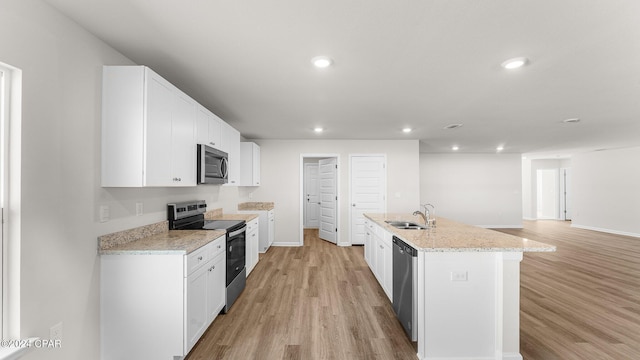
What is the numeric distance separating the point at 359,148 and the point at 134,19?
4752 mm

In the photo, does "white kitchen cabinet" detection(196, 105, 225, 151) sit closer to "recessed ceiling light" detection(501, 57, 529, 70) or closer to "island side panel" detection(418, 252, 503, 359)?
"island side panel" detection(418, 252, 503, 359)

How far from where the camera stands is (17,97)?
4.67ft

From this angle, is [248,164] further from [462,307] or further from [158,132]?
[462,307]

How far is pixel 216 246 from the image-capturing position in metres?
2.56

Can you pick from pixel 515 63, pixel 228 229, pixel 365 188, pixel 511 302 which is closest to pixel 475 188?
pixel 365 188

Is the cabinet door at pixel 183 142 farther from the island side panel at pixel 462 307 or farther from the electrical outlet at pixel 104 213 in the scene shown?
the island side panel at pixel 462 307

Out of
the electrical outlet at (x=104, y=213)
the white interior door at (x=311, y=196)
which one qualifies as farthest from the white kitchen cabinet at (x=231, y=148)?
the white interior door at (x=311, y=196)

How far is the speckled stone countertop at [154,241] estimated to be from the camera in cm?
195

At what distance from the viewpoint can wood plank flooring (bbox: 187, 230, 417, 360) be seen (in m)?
2.21

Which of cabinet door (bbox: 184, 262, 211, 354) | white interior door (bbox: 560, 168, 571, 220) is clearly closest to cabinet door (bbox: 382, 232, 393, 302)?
cabinet door (bbox: 184, 262, 211, 354)

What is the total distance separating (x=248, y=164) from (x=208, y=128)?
2152 millimetres

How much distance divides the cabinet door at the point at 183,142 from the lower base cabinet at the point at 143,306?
0.72 m

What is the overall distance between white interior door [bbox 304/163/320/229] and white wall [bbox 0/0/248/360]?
6703 mm

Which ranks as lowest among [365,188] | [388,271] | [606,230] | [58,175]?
[606,230]
